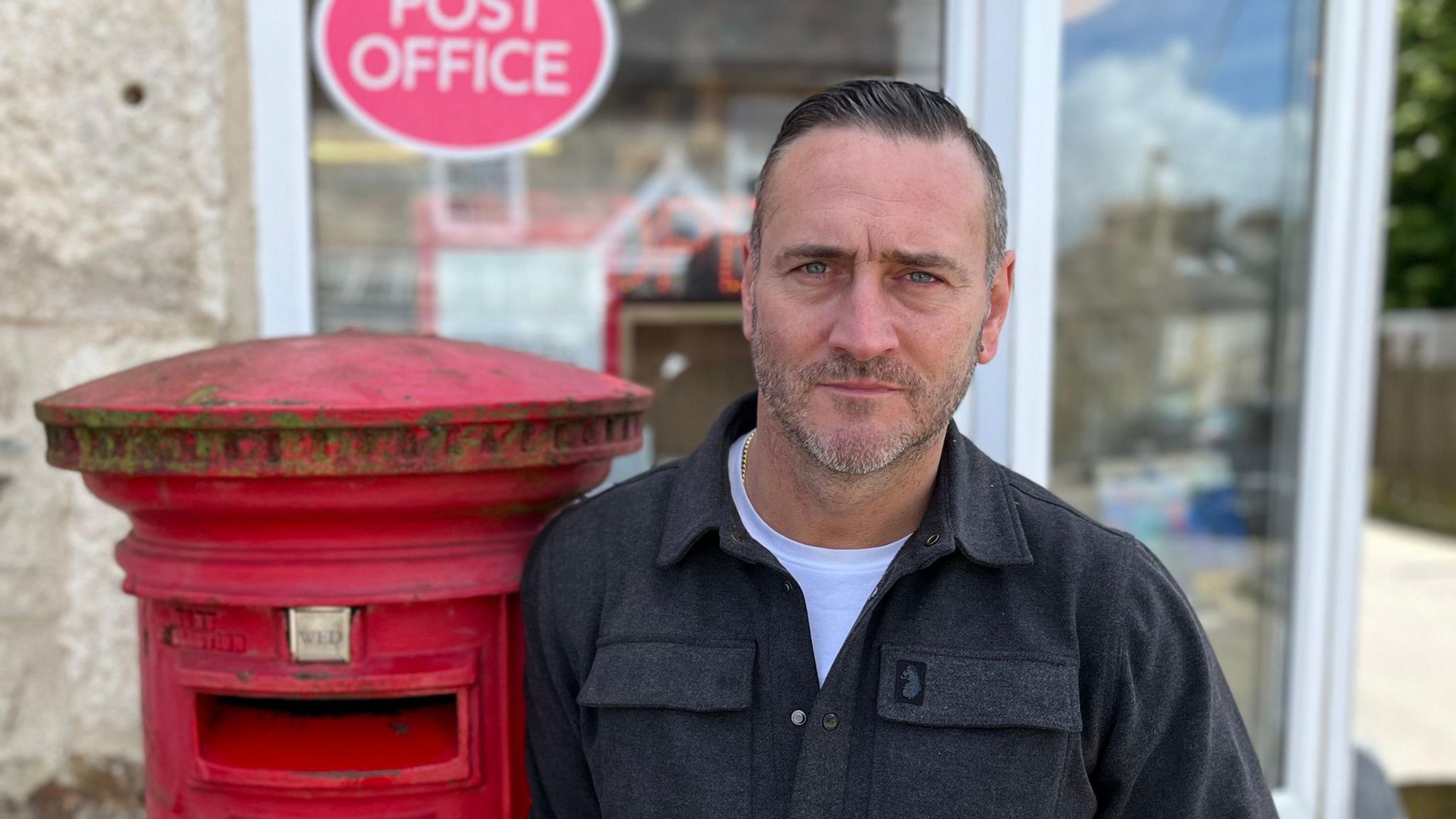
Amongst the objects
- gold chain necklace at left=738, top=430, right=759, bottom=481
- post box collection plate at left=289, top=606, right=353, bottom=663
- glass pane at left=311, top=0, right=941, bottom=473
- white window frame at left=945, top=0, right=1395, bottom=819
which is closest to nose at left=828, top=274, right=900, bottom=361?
gold chain necklace at left=738, top=430, right=759, bottom=481

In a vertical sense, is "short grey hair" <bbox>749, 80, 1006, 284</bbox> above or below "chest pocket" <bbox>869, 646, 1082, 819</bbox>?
A: above

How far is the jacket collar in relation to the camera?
1.37 m

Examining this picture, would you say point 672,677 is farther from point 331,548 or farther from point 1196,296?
point 1196,296

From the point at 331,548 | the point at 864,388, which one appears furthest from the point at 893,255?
the point at 331,548

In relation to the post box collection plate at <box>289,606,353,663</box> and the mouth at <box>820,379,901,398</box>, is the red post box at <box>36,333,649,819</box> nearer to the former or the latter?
the post box collection plate at <box>289,606,353,663</box>

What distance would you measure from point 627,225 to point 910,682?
2297 millimetres

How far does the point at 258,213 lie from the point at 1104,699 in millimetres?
1909

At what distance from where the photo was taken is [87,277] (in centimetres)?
224

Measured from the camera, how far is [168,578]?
1.39 meters

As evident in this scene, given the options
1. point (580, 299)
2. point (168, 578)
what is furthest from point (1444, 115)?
point (168, 578)

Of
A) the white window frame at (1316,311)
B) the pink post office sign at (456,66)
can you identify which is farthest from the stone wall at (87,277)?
the white window frame at (1316,311)

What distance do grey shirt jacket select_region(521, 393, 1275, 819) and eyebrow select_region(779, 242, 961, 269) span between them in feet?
0.90

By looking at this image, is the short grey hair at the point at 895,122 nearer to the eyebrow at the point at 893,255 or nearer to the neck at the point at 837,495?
the eyebrow at the point at 893,255

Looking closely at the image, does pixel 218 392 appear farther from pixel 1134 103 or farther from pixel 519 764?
pixel 1134 103
